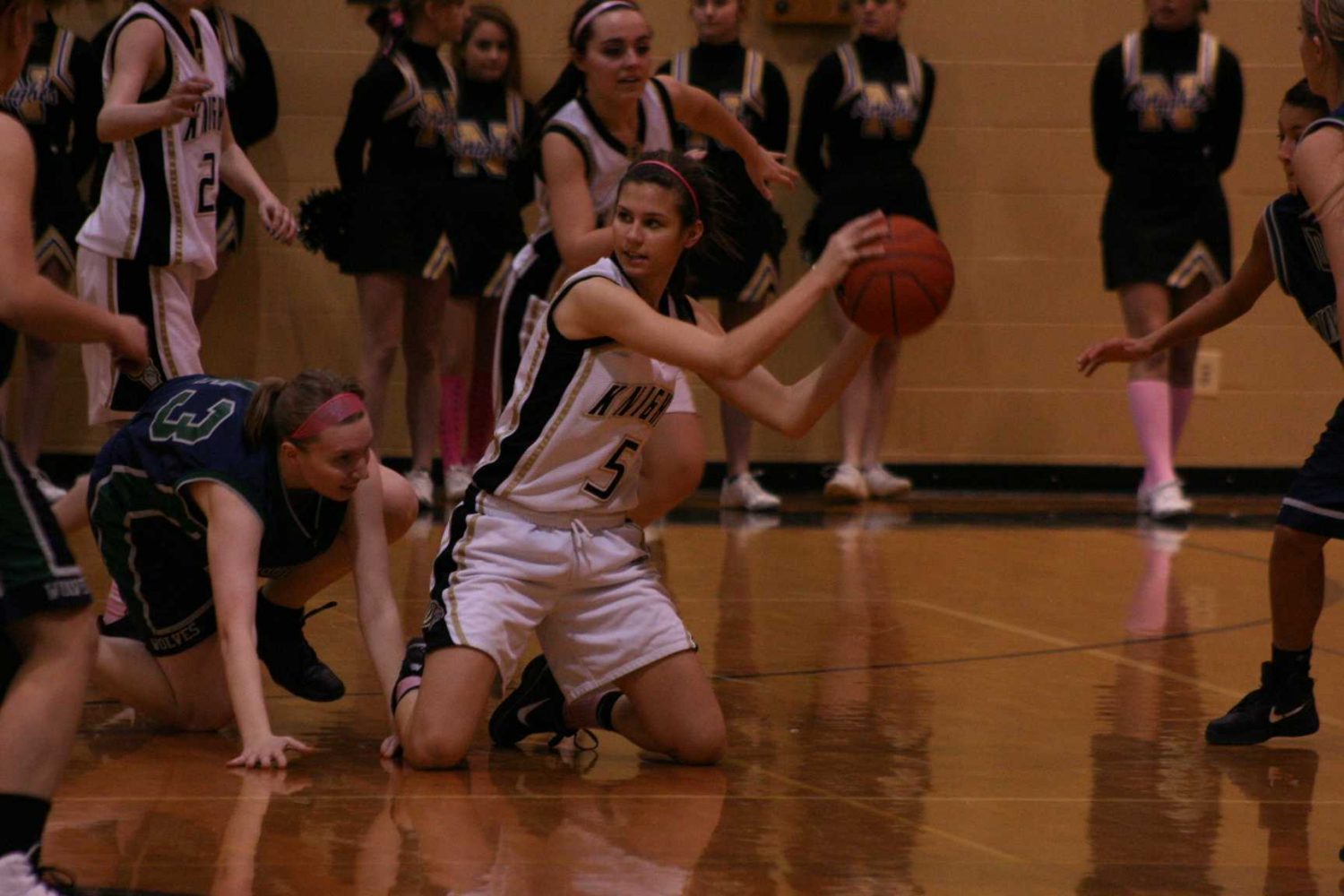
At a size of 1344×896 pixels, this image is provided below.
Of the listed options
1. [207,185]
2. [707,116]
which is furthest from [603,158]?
[207,185]

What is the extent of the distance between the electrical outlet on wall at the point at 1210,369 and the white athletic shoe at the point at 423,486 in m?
3.53

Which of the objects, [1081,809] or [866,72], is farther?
[866,72]

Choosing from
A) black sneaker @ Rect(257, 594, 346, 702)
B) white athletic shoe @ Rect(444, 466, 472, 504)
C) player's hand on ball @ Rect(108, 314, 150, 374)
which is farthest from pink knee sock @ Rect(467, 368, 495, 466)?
player's hand on ball @ Rect(108, 314, 150, 374)

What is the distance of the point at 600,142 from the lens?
4.86 meters

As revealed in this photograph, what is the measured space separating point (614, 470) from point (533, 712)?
510 millimetres

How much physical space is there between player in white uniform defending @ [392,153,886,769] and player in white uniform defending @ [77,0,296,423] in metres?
1.33

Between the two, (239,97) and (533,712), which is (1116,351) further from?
(239,97)

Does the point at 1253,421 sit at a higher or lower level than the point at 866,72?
lower

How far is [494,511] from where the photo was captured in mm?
3627

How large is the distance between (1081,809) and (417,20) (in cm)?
498

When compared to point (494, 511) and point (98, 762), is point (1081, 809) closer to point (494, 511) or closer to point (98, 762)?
point (494, 511)

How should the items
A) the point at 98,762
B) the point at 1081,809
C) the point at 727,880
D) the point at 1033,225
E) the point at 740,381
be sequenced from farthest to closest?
the point at 1033,225 < the point at 740,381 < the point at 98,762 < the point at 1081,809 < the point at 727,880

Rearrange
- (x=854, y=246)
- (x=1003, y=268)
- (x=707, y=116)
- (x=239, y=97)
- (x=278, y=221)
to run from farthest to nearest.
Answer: (x=1003, y=268) → (x=239, y=97) → (x=707, y=116) → (x=278, y=221) → (x=854, y=246)

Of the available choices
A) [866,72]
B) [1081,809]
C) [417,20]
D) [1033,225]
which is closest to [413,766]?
[1081,809]
